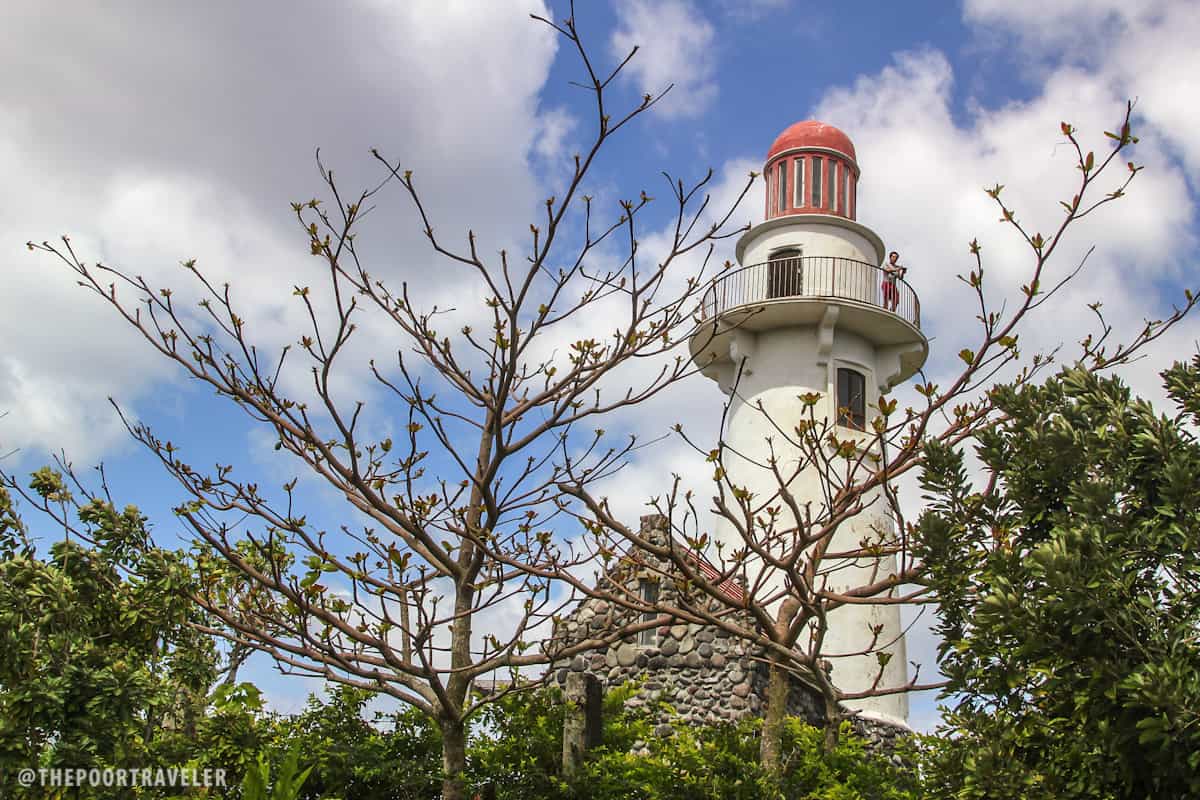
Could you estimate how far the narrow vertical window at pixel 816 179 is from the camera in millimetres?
18344

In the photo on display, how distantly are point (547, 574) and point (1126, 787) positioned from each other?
362 cm

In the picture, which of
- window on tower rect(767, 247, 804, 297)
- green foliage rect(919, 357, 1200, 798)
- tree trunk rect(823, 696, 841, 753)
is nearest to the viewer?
green foliage rect(919, 357, 1200, 798)

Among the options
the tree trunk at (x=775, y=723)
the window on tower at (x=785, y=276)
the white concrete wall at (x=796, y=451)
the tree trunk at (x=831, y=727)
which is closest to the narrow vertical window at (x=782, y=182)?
the white concrete wall at (x=796, y=451)

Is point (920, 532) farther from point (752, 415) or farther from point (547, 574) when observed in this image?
point (752, 415)

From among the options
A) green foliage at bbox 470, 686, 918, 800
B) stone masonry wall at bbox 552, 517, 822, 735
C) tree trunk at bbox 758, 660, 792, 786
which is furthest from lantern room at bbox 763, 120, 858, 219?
tree trunk at bbox 758, 660, 792, 786

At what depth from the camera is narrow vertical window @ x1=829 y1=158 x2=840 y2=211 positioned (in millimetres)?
18391

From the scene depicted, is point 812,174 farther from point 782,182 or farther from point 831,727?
point 831,727

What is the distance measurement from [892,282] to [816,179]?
92.7 inches

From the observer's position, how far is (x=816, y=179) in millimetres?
18578

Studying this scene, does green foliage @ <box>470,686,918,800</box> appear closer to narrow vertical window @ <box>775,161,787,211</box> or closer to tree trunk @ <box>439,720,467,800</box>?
tree trunk @ <box>439,720,467,800</box>

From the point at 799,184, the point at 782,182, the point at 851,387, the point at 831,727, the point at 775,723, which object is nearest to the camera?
the point at 775,723

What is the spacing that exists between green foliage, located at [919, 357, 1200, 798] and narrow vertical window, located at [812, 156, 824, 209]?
13.6 m

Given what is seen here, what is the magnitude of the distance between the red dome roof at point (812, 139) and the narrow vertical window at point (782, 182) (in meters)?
0.30

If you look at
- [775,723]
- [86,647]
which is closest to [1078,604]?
[775,723]
